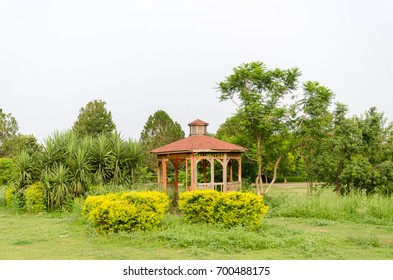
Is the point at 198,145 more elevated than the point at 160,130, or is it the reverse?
the point at 160,130

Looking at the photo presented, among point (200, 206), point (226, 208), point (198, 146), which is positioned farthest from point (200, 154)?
point (226, 208)

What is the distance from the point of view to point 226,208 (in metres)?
10.6

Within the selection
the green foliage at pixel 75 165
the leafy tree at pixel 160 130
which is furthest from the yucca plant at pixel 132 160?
the leafy tree at pixel 160 130

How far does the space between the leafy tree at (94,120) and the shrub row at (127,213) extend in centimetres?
3150

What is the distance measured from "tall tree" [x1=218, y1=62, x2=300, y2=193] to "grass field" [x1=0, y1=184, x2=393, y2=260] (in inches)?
269

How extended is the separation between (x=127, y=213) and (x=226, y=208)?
2.44 m

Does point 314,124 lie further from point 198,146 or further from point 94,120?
point 94,120

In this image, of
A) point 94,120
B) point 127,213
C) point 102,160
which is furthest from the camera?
point 94,120

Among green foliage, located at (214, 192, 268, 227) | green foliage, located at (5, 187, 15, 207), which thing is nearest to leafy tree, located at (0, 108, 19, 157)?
green foliage, located at (5, 187, 15, 207)

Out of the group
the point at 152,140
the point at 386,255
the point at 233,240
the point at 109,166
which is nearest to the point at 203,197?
the point at 233,240

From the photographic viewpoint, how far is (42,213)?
1517 cm

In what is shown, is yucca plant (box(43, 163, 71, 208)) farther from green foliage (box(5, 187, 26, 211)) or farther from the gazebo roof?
the gazebo roof

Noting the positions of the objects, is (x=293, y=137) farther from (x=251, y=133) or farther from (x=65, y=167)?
(x=65, y=167)
